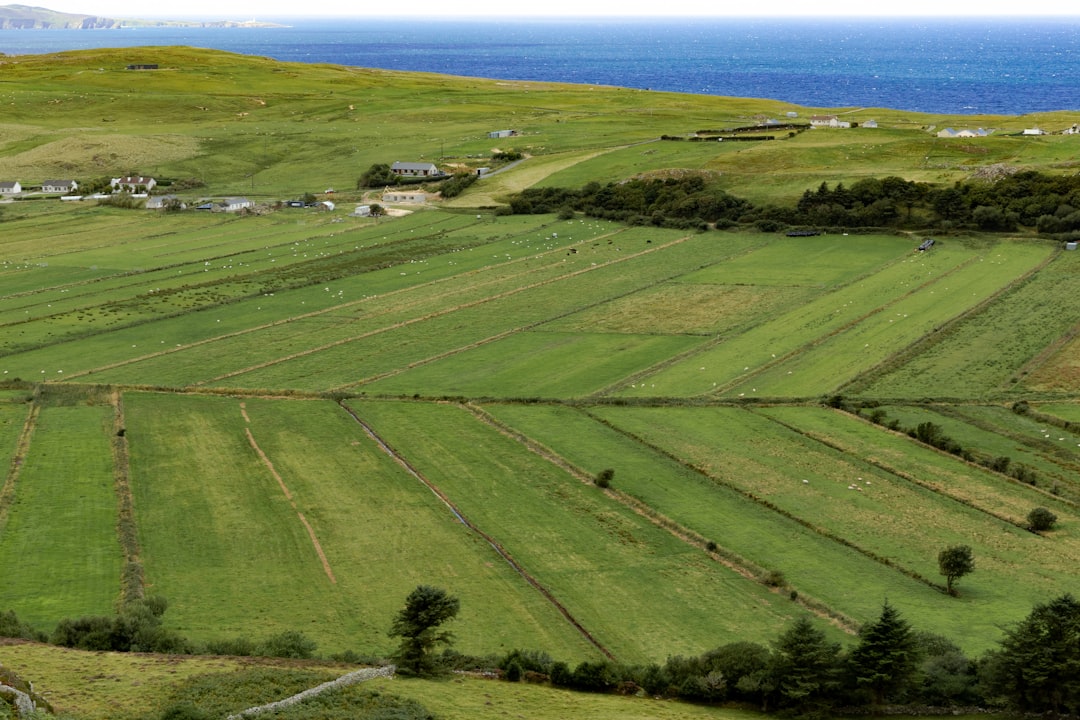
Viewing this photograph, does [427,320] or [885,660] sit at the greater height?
[427,320]

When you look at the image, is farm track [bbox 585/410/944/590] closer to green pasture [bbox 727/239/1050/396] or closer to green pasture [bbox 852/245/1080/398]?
green pasture [bbox 727/239/1050/396]

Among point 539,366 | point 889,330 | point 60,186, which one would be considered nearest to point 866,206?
point 889,330

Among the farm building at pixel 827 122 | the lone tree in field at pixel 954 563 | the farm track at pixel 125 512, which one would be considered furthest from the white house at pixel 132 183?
the lone tree in field at pixel 954 563

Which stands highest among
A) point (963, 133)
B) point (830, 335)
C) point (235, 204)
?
point (963, 133)

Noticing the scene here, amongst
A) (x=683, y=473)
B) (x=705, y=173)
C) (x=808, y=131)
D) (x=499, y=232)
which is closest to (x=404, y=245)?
(x=499, y=232)

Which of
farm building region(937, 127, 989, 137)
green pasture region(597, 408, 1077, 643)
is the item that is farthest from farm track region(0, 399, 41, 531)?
farm building region(937, 127, 989, 137)

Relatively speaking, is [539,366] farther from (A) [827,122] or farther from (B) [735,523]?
(A) [827,122]

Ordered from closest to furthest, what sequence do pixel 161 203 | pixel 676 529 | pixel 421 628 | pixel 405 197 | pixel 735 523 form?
pixel 421 628 → pixel 676 529 → pixel 735 523 → pixel 161 203 → pixel 405 197
